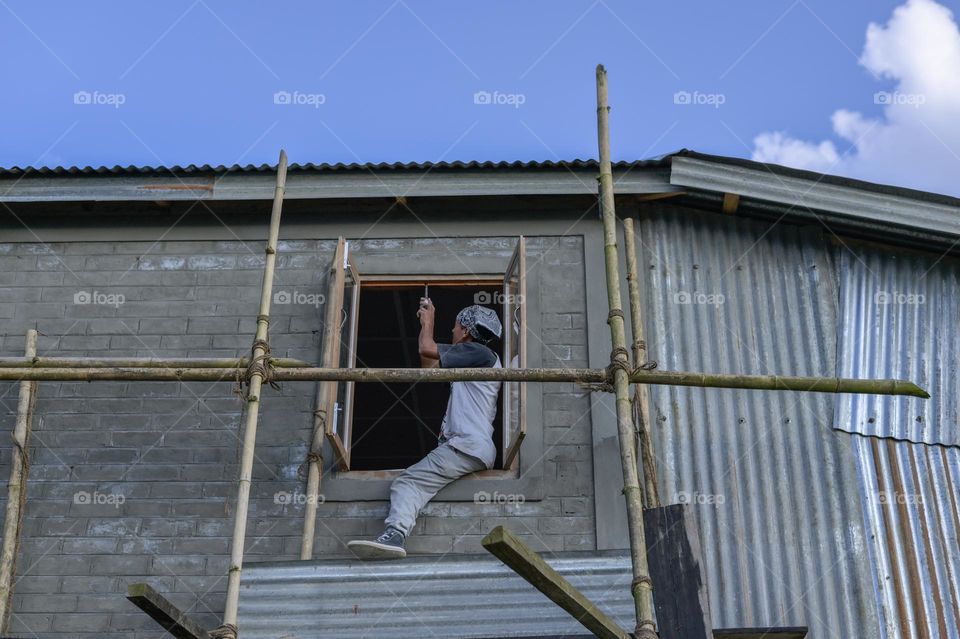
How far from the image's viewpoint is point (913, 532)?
8320 millimetres

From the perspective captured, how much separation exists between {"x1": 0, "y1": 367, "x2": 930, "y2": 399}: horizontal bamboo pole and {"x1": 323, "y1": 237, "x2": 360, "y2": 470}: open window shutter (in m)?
0.73

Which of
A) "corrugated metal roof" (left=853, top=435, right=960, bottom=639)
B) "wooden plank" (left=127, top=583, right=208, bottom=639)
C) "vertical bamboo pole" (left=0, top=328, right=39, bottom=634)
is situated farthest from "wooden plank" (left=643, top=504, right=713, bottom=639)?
"vertical bamboo pole" (left=0, top=328, right=39, bottom=634)

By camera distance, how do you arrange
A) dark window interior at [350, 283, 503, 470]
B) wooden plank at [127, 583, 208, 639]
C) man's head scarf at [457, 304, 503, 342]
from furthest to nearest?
dark window interior at [350, 283, 503, 470] < man's head scarf at [457, 304, 503, 342] < wooden plank at [127, 583, 208, 639]

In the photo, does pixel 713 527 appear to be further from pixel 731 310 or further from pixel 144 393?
pixel 144 393

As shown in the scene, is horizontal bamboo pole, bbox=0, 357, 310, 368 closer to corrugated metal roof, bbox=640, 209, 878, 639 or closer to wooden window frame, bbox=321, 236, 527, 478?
wooden window frame, bbox=321, 236, 527, 478

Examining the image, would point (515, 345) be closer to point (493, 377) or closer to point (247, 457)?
point (493, 377)

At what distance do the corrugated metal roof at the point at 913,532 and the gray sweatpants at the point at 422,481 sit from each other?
8.69 feet

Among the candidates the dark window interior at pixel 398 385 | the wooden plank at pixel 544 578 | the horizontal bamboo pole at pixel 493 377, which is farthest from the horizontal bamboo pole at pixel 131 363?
the wooden plank at pixel 544 578

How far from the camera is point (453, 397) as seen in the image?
28.7ft

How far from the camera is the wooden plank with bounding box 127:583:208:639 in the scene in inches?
246

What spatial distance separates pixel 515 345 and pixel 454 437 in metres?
0.84

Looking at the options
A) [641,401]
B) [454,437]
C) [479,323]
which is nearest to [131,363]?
[454,437]

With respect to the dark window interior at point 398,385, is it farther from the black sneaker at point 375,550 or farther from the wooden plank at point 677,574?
the wooden plank at point 677,574

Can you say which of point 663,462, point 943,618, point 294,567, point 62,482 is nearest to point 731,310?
point 663,462
